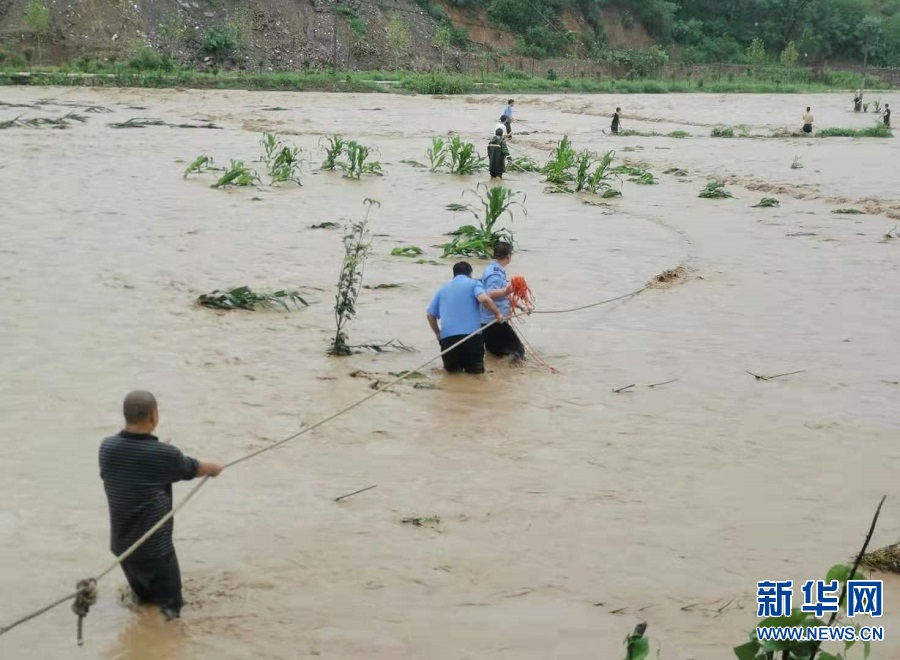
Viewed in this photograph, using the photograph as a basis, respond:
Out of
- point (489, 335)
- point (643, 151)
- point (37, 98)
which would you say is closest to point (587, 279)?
point (489, 335)

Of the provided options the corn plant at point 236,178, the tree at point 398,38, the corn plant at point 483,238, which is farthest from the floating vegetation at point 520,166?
the tree at point 398,38

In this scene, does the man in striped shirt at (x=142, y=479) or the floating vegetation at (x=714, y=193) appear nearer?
the man in striped shirt at (x=142, y=479)

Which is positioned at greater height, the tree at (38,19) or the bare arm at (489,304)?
the tree at (38,19)

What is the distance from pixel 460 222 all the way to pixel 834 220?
20.2ft

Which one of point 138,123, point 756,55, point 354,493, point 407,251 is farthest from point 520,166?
point 756,55

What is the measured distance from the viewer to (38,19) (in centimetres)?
4781

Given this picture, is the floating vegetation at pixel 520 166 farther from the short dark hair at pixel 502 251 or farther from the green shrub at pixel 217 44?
the green shrub at pixel 217 44

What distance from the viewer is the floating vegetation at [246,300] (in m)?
10.3

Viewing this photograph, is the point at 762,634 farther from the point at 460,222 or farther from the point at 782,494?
the point at 460,222

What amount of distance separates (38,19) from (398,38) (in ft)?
64.7

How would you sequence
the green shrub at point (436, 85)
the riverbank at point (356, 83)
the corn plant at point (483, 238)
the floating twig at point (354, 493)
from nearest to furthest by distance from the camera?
the floating twig at point (354, 493) → the corn plant at point (483, 238) → the riverbank at point (356, 83) → the green shrub at point (436, 85)

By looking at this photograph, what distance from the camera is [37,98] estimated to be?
1362 inches

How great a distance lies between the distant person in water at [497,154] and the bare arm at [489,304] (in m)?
12.0

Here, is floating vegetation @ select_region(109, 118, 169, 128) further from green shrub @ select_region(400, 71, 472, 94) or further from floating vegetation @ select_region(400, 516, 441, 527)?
floating vegetation @ select_region(400, 516, 441, 527)
